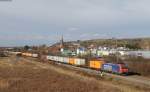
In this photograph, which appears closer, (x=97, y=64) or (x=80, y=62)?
(x=97, y=64)

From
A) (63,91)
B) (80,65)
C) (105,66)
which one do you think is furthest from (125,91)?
(80,65)

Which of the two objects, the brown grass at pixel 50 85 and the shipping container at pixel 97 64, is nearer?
the brown grass at pixel 50 85

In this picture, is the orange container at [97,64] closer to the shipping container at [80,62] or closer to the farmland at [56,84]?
the shipping container at [80,62]

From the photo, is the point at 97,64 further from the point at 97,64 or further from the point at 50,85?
the point at 50,85

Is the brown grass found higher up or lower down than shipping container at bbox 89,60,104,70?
lower down

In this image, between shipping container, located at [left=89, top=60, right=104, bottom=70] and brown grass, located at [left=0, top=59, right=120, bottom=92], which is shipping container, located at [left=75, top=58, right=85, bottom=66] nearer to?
shipping container, located at [left=89, top=60, right=104, bottom=70]

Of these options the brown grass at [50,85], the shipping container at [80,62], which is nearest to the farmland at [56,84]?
the brown grass at [50,85]

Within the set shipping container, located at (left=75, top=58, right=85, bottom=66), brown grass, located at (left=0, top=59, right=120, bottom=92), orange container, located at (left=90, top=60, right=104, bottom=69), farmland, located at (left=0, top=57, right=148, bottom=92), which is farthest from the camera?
shipping container, located at (left=75, top=58, right=85, bottom=66)

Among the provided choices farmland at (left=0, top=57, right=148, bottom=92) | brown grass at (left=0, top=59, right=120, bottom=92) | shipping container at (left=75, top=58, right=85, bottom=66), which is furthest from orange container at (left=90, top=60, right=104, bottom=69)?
brown grass at (left=0, top=59, right=120, bottom=92)

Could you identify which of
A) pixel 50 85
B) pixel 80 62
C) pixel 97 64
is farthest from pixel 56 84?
pixel 80 62

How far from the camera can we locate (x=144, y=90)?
30.8 meters

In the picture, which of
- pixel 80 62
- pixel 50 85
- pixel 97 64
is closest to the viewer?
pixel 50 85

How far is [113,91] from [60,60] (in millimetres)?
81744

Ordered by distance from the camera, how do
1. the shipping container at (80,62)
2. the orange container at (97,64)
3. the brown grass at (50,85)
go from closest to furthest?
1. the brown grass at (50,85)
2. the orange container at (97,64)
3. the shipping container at (80,62)
